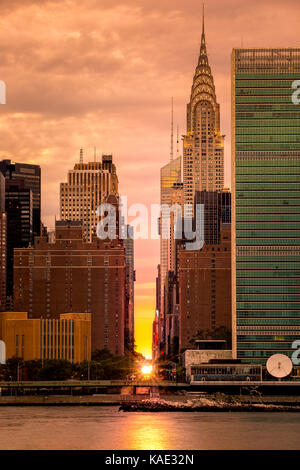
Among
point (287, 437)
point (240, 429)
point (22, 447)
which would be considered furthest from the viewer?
point (240, 429)

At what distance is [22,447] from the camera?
161 meters

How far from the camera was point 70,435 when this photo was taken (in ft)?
583

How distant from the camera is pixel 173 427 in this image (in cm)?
19238
